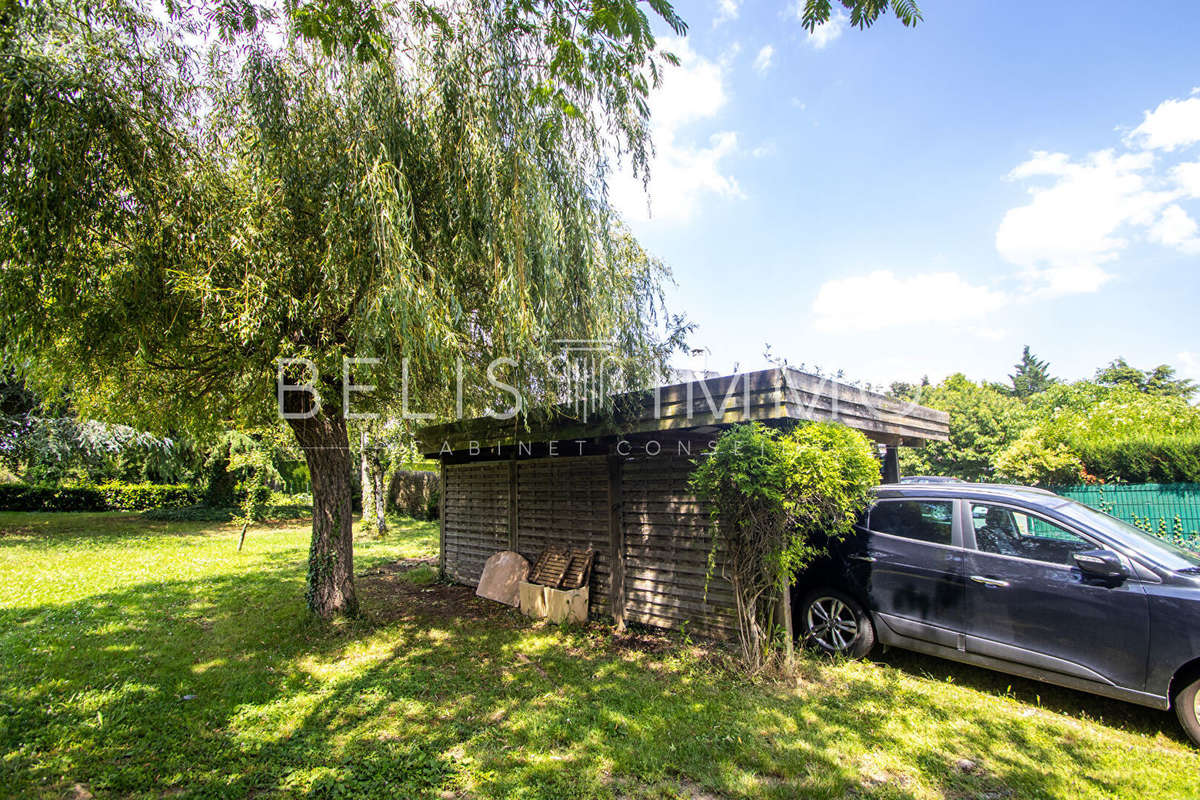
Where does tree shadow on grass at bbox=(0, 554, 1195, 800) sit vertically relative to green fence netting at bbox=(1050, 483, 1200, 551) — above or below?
below

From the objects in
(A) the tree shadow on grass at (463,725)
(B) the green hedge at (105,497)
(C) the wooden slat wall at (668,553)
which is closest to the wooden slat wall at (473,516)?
(A) the tree shadow on grass at (463,725)

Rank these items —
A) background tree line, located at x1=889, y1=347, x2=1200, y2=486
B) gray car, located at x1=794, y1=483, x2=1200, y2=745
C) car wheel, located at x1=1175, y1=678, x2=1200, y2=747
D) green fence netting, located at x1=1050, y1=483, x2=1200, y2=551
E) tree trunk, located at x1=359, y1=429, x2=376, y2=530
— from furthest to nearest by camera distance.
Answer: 1. tree trunk, located at x1=359, y1=429, x2=376, y2=530
2. background tree line, located at x1=889, y1=347, x2=1200, y2=486
3. green fence netting, located at x1=1050, y1=483, x2=1200, y2=551
4. gray car, located at x1=794, y1=483, x2=1200, y2=745
5. car wheel, located at x1=1175, y1=678, x2=1200, y2=747

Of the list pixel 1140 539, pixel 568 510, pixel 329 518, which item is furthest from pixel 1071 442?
pixel 329 518

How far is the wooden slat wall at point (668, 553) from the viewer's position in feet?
15.8

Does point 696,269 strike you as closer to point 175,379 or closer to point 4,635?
point 175,379

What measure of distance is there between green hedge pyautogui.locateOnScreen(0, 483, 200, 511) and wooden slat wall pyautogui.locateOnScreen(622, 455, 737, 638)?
698 inches

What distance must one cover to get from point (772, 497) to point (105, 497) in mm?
22177

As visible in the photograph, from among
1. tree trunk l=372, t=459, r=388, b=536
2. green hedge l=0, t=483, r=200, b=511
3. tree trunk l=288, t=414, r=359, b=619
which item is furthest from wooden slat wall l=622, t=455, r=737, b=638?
green hedge l=0, t=483, r=200, b=511

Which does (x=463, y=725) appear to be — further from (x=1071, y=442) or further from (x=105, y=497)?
(x=105, y=497)

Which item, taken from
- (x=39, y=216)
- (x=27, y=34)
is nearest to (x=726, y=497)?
→ (x=39, y=216)

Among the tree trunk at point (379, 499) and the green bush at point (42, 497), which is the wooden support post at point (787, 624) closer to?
the tree trunk at point (379, 499)

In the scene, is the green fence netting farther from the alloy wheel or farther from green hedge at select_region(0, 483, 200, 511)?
green hedge at select_region(0, 483, 200, 511)

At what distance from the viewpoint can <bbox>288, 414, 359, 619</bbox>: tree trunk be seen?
5.52 m

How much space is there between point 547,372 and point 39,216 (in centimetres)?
358
